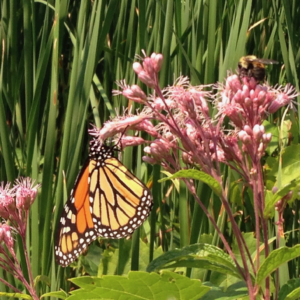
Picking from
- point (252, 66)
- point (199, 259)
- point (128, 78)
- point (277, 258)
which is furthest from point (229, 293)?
point (128, 78)

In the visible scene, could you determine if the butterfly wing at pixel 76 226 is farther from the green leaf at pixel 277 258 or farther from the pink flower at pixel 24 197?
the green leaf at pixel 277 258

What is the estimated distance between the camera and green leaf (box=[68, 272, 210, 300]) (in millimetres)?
1096

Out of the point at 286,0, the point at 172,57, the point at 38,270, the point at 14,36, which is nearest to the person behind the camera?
the point at 286,0

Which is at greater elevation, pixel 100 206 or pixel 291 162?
pixel 291 162

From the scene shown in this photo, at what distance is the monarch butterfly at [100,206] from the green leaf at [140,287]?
67cm

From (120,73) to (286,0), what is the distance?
29.2 inches

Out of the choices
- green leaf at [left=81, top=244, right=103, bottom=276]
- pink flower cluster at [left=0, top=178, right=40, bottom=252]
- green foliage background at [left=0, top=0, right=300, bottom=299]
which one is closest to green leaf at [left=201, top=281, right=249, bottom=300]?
green foliage background at [left=0, top=0, right=300, bottom=299]

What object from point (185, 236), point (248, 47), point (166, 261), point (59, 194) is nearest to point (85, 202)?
point (59, 194)

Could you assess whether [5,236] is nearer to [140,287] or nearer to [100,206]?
[100,206]

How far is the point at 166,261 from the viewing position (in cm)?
125

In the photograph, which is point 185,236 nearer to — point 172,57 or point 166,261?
point 166,261

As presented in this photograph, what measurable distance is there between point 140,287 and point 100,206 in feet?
3.04

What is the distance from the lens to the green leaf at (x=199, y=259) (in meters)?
1.21

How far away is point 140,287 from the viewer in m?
1.13
